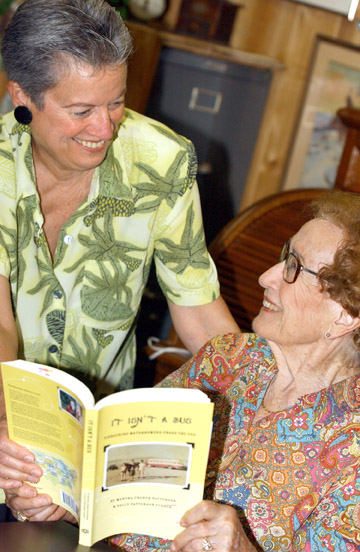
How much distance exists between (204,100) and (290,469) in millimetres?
2529

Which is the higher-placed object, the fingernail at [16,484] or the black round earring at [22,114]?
the black round earring at [22,114]

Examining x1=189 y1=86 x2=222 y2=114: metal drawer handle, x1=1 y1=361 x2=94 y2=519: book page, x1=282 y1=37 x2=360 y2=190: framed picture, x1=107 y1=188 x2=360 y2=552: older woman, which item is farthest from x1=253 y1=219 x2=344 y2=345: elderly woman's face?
x1=282 y1=37 x2=360 y2=190: framed picture

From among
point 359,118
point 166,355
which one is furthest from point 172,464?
point 359,118

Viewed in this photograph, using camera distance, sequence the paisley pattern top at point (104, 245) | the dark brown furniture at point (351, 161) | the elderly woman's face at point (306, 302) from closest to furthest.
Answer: the elderly woman's face at point (306, 302) → the paisley pattern top at point (104, 245) → the dark brown furniture at point (351, 161)

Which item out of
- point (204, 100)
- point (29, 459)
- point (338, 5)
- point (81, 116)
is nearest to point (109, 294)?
point (81, 116)

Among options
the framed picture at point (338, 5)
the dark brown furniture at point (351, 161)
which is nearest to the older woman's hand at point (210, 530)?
the dark brown furniture at point (351, 161)

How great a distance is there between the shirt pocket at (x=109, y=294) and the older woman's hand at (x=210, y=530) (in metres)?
0.70

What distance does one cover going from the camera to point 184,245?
71.1 inches

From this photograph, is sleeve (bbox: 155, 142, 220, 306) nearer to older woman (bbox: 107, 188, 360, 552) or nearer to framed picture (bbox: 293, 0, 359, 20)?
older woman (bbox: 107, 188, 360, 552)

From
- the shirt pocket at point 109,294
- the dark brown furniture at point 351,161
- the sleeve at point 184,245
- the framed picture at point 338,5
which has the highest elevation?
the framed picture at point 338,5

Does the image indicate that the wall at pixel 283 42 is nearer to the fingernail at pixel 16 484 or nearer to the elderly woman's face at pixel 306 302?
the elderly woman's face at pixel 306 302

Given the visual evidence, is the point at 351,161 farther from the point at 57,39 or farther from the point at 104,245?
the point at 57,39

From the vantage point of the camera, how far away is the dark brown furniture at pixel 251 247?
245cm

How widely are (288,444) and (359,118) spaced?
1.21 m
